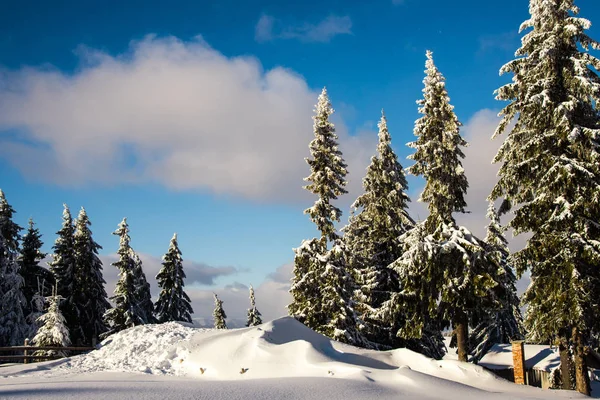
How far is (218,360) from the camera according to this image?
55.1 feet

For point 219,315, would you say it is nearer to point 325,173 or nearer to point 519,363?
point 325,173

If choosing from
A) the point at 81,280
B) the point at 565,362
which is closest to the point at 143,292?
the point at 81,280

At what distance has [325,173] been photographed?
2895cm

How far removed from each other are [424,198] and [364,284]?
337 inches

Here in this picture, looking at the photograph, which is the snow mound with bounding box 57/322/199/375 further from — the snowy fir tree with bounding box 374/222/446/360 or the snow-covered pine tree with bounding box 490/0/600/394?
the snow-covered pine tree with bounding box 490/0/600/394

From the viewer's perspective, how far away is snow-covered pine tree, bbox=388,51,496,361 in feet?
70.9

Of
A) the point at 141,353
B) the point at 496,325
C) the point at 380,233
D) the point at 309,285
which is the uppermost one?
the point at 380,233

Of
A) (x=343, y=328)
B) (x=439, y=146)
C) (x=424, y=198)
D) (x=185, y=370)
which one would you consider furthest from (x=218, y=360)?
(x=439, y=146)

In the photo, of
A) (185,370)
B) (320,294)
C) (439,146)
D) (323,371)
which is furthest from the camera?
(320,294)

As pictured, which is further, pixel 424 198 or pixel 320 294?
pixel 320 294

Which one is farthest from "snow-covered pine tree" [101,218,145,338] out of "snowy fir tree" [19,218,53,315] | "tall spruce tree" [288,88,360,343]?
"tall spruce tree" [288,88,360,343]

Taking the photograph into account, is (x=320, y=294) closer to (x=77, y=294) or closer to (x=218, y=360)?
(x=218, y=360)

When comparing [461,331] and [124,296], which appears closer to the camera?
[461,331]

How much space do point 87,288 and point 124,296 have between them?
11.5ft
